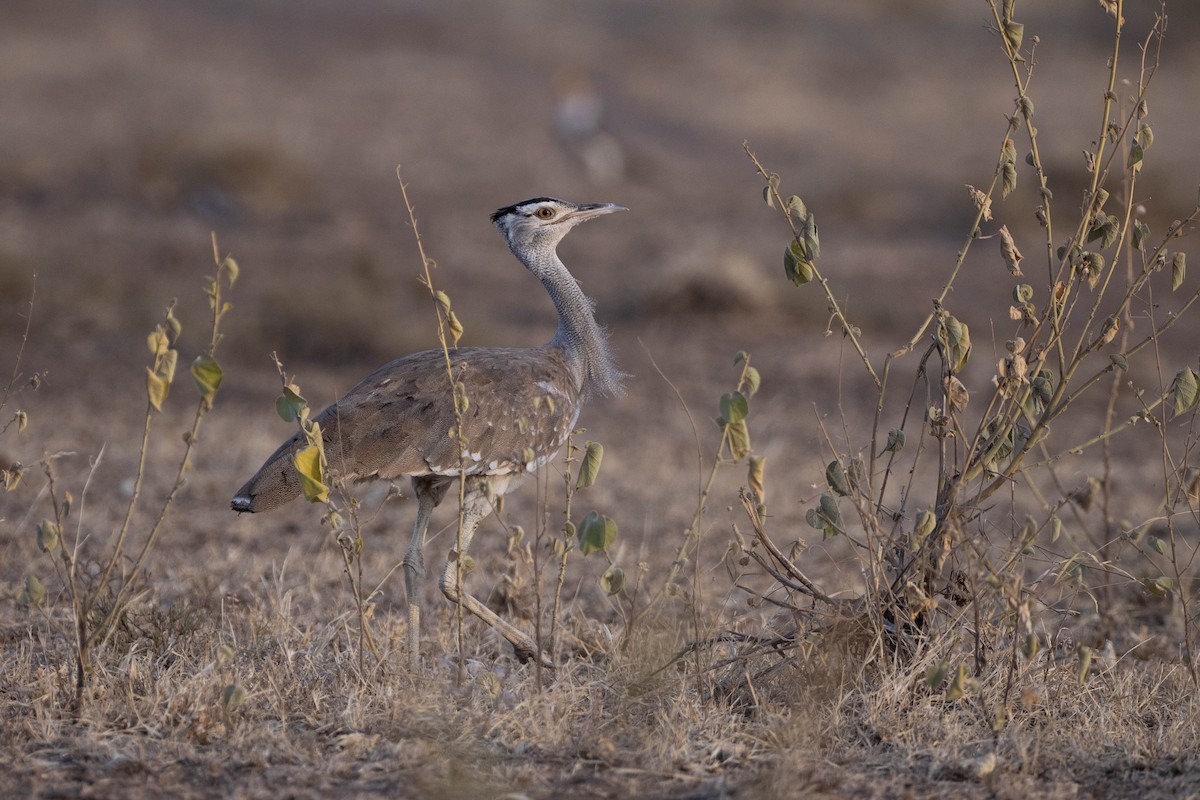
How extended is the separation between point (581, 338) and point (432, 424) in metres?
0.81

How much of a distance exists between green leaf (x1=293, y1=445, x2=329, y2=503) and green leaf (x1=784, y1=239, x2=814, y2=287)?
1149 mm

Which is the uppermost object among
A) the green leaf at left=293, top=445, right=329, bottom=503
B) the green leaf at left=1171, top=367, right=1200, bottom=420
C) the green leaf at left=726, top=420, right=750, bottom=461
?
the green leaf at left=1171, top=367, right=1200, bottom=420

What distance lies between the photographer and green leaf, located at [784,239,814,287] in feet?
10.2

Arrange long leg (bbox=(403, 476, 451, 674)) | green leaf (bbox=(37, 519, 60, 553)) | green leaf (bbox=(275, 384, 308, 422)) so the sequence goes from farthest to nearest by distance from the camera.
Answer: long leg (bbox=(403, 476, 451, 674)) → green leaf (bbox=(275, 384, 308, 422)) → green leaf (bbox=(37, 519, 60, 553))

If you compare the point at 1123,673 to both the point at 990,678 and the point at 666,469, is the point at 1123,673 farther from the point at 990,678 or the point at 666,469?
the point at 666,469

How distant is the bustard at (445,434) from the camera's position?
376 centimetres

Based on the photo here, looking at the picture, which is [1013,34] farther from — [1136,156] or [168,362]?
[168,362]

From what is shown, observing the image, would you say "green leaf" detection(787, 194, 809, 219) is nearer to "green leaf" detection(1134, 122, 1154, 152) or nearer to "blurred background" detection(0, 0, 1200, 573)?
"blurred background" detection(0, 0, 1200, 573)

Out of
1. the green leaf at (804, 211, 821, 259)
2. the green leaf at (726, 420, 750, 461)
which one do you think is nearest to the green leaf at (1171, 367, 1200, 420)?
the green leaf at (804, 211, 821, 259)

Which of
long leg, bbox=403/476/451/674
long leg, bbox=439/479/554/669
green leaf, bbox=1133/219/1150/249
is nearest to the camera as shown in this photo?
green leaf, bbox=1133/219/1150/249

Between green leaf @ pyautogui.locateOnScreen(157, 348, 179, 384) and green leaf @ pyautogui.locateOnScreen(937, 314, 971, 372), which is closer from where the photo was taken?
green leaf @ pyautogui.locateOnScreen(157, 348, 179, 384)

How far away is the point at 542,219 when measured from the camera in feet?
15.0

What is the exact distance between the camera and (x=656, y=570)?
4961mm

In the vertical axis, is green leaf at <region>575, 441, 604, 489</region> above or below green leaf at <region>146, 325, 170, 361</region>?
below
